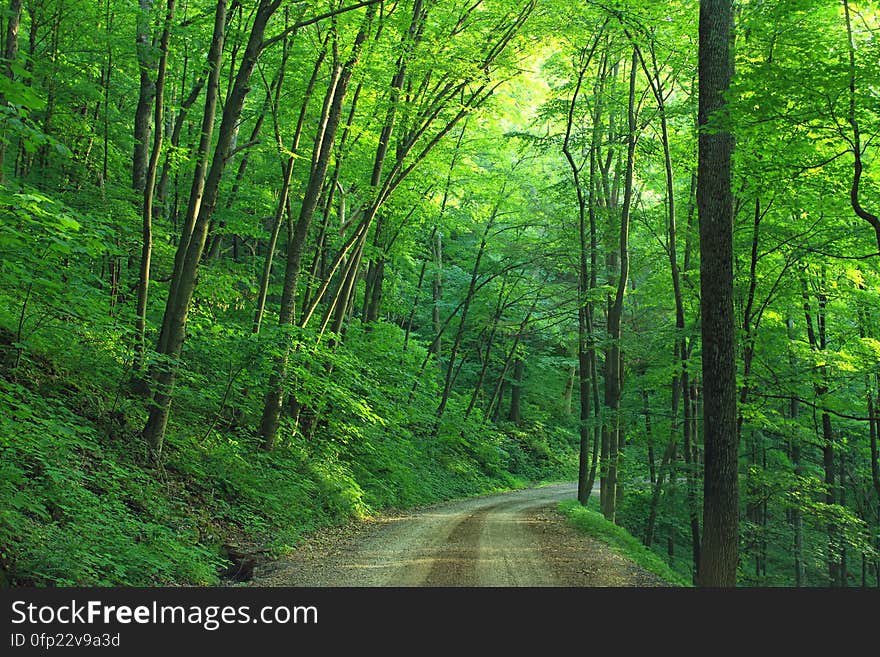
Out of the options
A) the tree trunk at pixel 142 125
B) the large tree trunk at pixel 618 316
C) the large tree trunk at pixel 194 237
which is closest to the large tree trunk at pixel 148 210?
the large tree trunk at pixel 194 237

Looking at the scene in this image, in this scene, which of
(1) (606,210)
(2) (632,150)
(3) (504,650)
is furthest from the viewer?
(1) (606,210)

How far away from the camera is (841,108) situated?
7.60m

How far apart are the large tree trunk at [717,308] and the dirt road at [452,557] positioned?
1145 mm

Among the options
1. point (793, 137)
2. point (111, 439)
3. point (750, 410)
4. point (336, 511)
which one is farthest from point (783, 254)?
point (111, 439)

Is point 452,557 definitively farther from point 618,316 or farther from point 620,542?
point 618,316

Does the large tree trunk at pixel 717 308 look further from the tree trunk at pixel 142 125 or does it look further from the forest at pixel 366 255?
the tree trunk at pixel 142 125

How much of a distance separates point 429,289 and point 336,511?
849 inches

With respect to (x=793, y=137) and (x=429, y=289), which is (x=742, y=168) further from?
(x=429, y=289)

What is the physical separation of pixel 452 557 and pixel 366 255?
10580 mm

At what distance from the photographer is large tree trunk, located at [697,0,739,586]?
313 inches

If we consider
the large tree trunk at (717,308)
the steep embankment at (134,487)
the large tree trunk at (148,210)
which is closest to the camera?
the steep embankment at (134,487)

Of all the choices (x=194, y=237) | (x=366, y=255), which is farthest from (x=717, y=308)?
(x=366, y=255)

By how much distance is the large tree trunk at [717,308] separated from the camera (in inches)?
313

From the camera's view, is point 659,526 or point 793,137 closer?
point 793,137
